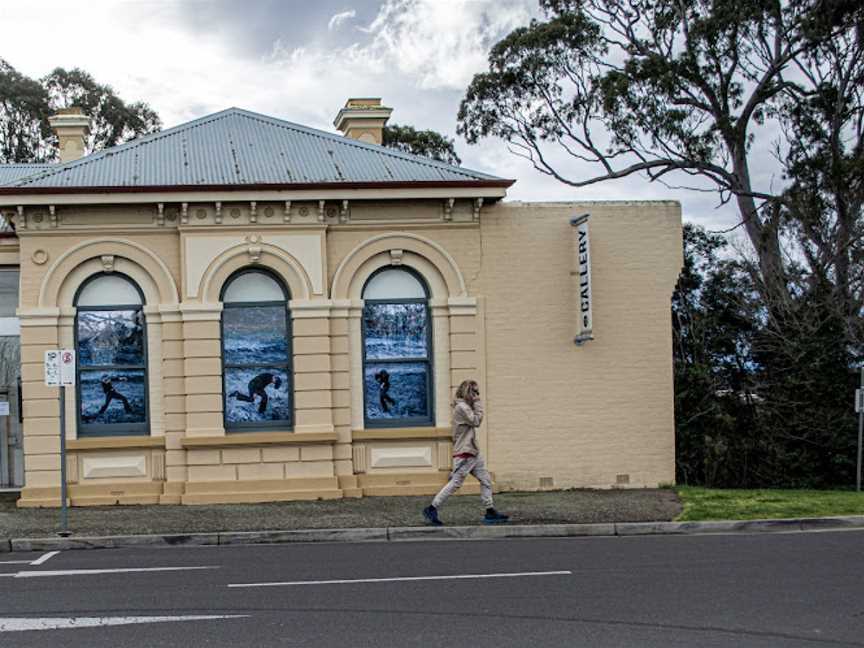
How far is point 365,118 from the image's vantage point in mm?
21625

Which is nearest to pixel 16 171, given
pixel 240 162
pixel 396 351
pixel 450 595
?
pixel 240 162

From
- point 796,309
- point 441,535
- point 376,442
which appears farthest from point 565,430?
point 796,309

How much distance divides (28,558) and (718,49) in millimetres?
24943

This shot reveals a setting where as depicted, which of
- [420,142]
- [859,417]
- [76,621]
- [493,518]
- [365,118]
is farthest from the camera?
[420,142]

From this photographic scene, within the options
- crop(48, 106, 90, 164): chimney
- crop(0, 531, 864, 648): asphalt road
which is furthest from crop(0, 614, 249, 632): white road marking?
crop(48, 106, 90, 164): chimney

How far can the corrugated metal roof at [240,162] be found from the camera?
1781cm

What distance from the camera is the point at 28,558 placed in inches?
A: 509

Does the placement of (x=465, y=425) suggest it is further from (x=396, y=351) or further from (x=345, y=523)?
(x=396, y=351)

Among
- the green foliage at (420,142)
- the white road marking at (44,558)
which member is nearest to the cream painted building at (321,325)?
the white road marking at (44,558)

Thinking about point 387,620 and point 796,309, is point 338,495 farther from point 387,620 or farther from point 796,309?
point 796,309

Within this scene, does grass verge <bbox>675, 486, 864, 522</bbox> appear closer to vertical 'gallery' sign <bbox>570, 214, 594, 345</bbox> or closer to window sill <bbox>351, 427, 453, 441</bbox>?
vertical 'gallery' sign <bbox>570, 214, 594, 345</bbox>

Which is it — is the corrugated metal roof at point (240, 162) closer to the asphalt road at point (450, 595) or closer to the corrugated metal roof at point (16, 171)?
the corrugated metal roof at point (16, 171)

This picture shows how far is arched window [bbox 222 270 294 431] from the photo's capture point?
18.0 metres

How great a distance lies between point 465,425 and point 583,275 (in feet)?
14.1
